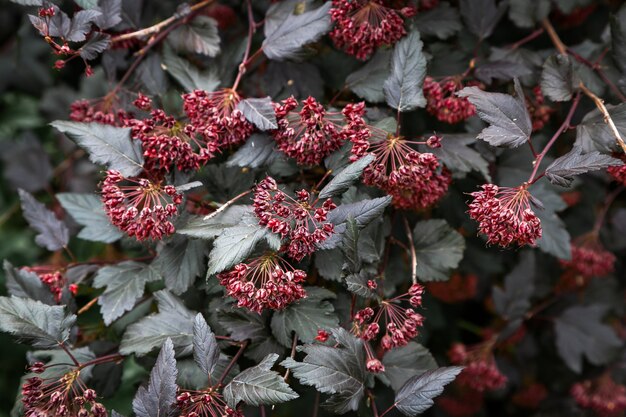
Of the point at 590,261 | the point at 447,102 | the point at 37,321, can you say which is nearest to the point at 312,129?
the point at 447,102

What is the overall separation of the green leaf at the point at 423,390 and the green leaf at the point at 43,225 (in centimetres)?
90

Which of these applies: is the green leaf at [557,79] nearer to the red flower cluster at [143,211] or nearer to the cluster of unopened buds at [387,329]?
the cluster of unopened buds at [387,329]

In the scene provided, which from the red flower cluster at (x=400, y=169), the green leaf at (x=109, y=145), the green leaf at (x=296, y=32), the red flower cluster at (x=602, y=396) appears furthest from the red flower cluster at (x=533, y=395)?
the green leaf at (x=109, y=145)

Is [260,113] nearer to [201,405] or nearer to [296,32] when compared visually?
[296,32]

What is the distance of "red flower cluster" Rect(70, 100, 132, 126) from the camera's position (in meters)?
1.39

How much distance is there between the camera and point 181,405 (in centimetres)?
112

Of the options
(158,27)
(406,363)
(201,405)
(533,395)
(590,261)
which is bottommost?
(533,395)

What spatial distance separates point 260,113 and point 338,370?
52 centimetres

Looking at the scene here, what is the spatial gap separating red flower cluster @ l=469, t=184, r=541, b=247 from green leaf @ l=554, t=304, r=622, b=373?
2.95ft

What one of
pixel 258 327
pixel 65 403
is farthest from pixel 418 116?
Answer: pixel 65 403

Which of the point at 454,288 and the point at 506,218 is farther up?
the point at 506,218

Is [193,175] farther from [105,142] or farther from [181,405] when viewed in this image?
[181,405]

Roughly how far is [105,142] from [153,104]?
0.67 feet

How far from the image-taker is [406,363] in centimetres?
131
